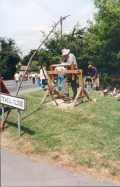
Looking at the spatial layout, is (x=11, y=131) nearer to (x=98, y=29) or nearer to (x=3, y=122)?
(x=3, y=122)

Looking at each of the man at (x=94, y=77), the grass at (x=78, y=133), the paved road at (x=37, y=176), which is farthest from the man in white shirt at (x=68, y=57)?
the man at (x=94, y=77)

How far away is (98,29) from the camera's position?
87.3 ft

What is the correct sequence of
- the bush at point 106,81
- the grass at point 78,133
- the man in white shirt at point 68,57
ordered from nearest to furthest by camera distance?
the grass at point 78,133
the man in white shirt at point 68,57
the bush at point 106,81

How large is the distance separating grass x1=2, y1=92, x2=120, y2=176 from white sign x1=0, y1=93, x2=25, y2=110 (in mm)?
657

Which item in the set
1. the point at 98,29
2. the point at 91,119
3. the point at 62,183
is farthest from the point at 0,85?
the point at 98,29

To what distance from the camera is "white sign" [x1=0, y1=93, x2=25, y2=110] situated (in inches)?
436

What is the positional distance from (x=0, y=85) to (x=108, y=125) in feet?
10.8

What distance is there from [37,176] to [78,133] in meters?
2.70

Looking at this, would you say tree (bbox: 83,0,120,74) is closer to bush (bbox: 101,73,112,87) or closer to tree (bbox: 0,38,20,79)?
bush (bbox: 101,73,112,87)

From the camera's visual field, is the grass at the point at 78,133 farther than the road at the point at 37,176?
Yes

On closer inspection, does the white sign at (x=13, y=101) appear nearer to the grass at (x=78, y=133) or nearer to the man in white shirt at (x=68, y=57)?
the grass at (x=78, y=133)

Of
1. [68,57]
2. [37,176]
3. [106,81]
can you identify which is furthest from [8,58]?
[37,176]

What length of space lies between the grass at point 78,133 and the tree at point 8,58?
165 feet

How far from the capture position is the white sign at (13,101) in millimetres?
11062
